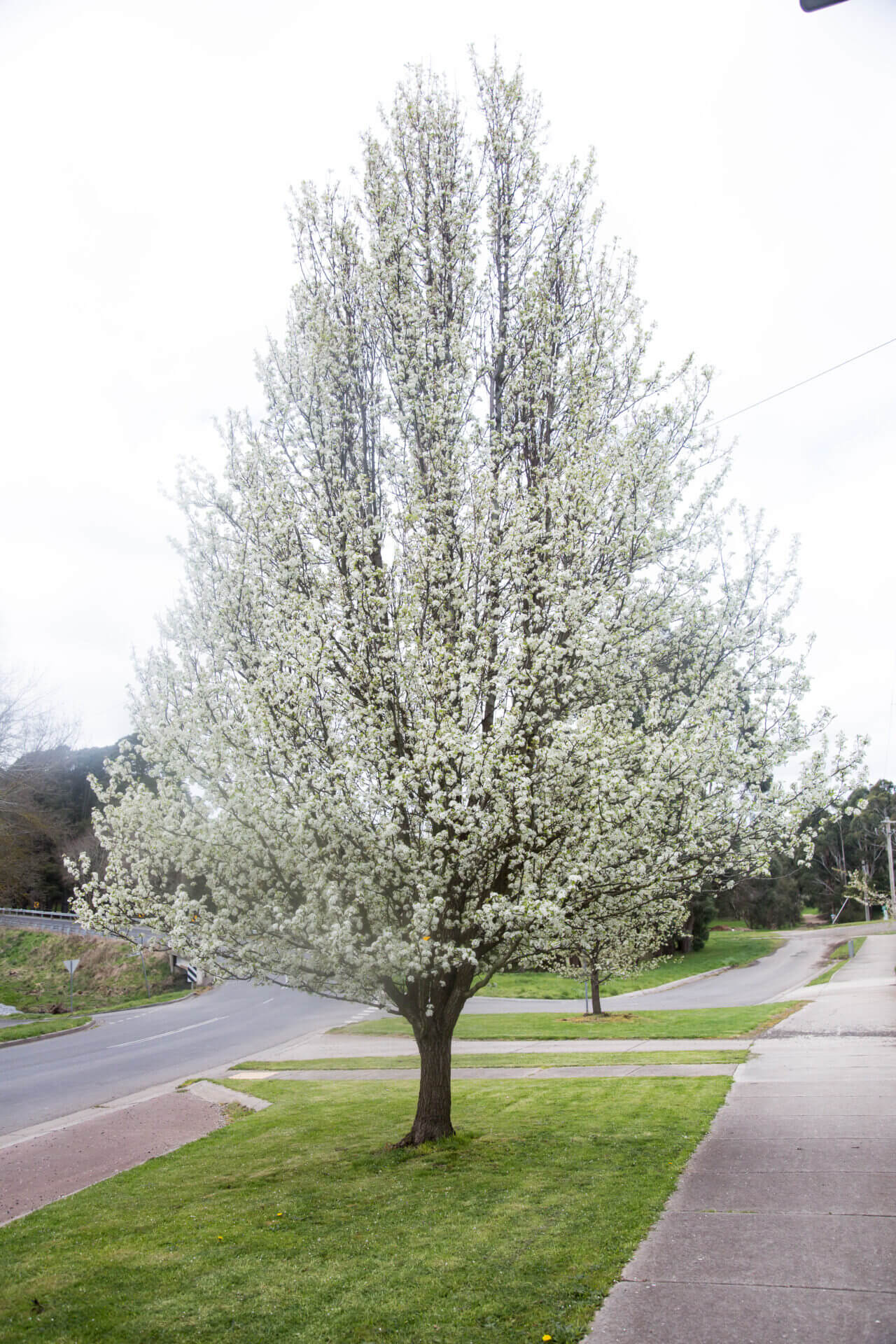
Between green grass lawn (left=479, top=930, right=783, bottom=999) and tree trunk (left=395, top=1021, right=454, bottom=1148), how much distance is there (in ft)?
56.3

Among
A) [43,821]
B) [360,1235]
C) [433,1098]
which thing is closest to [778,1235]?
[360,1235]

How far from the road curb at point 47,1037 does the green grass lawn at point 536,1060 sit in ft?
29.9

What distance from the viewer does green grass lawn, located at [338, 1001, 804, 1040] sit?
20.0 meters

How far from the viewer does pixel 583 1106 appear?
12.0m

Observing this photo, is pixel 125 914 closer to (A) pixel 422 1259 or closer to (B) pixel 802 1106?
(A) pixel 422 1259

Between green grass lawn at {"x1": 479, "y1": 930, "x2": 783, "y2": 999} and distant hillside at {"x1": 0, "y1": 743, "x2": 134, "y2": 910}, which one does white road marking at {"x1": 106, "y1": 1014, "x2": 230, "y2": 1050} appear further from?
distant hillside at {"x1": 0, "y1": 743, "x2": 134, "y2": 910}

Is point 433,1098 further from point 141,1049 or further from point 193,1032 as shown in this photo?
point 193,1032

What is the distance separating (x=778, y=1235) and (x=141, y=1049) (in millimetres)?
19516

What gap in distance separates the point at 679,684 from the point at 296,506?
14.7 feet

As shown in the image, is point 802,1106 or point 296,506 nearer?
point 296,506

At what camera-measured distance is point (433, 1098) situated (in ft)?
32.7

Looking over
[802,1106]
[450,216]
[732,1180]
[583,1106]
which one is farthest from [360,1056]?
[450,216]

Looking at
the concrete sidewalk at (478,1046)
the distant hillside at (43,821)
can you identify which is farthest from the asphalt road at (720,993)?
the distant hillside at (43,821)

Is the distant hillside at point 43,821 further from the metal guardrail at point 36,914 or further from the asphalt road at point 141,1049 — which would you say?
the asphalt road at point 141,1049
